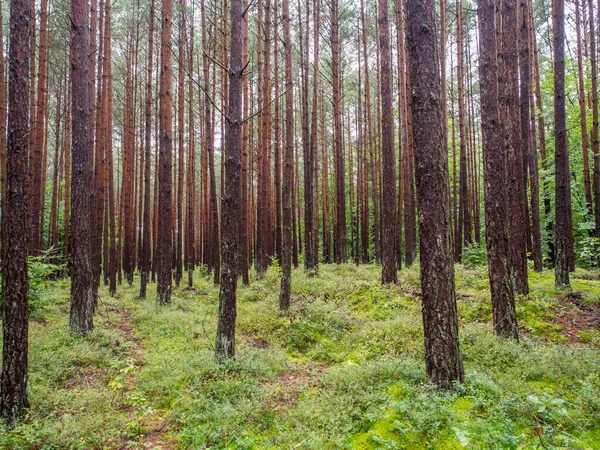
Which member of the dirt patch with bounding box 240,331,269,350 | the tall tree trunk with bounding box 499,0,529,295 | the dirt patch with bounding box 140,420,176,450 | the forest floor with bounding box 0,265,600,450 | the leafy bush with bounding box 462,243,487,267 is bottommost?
the dirt patch with bounding box 140,420,176,450

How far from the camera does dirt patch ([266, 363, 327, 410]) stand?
4.76 meters

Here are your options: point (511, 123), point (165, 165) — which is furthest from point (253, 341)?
point (511, 123)

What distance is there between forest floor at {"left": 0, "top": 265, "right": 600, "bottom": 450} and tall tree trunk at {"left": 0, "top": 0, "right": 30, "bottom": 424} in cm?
54

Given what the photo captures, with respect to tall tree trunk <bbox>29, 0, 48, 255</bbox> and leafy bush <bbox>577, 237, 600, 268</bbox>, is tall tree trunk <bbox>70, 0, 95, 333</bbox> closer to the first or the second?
tall tree trunk <bbox>29, 0, 48, 255</bbox>

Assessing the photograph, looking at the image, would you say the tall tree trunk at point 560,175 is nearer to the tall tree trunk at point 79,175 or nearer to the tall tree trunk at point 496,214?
the tall tree trunk at point 496,214

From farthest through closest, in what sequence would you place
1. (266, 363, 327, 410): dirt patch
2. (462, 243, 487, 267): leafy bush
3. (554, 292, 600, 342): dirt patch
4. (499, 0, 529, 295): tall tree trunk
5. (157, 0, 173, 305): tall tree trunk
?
(462, 243, 487, 267): leafy bush, (157, 0, 173, 305): tall tree trunk, (499, 0, 529, 295): tall tree trunk, (554, 292, 600, 342): dirt patch, (266, 363, 327, 410): dirt patch

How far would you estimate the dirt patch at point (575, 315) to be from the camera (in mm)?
6773

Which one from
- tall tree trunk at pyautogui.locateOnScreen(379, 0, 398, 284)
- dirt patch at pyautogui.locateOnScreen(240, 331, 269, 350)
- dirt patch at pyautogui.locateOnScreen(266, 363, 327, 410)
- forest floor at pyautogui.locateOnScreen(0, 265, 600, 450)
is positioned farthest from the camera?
tall tree trunk at pyautogui.locateOnScreen(379, 0, 398, 284)

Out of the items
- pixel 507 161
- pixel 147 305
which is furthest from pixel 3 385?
pixel 507 161

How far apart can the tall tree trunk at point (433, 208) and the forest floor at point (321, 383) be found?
38 centimetres

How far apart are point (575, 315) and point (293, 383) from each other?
6287 mm

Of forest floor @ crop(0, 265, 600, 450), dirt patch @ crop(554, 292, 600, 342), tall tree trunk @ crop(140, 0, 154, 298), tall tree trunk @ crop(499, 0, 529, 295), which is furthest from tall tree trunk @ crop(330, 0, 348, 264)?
dirt patch @ crop(554, 292, 600, 342)

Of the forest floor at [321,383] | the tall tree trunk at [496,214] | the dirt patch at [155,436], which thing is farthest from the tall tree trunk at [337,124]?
the dirt patch at [155,436]

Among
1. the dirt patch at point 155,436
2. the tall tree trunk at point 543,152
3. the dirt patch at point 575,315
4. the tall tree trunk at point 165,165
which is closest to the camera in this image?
the dirt patch at point 155,436
